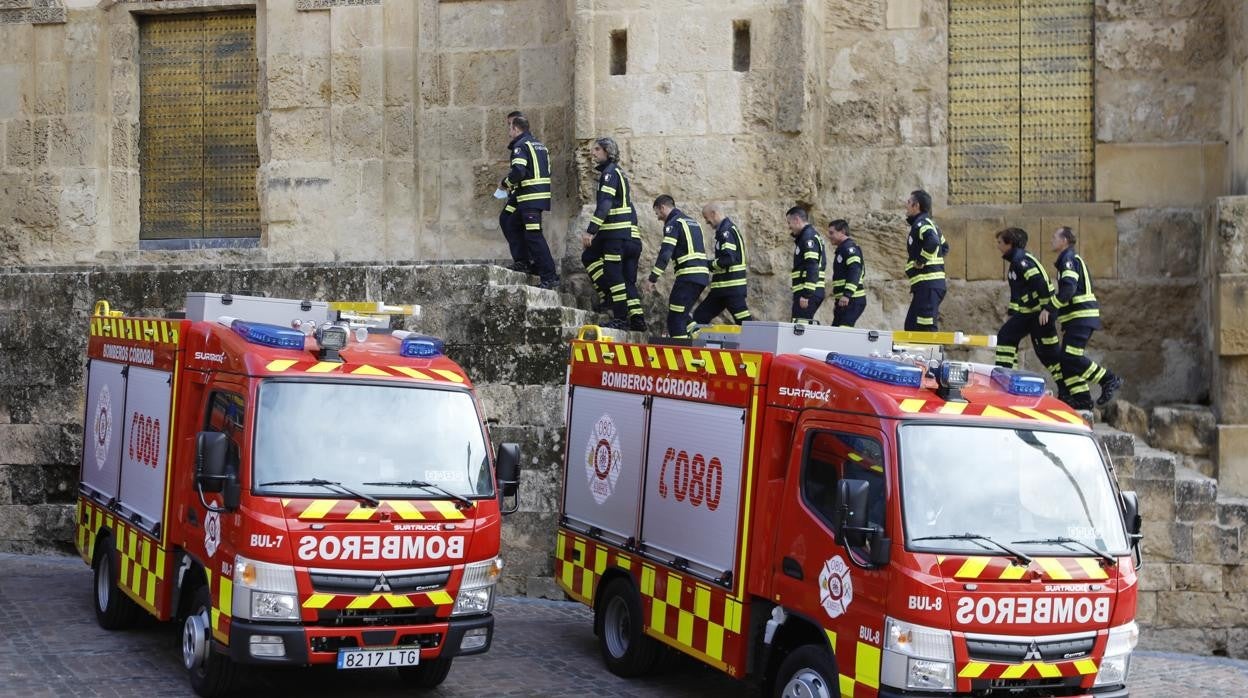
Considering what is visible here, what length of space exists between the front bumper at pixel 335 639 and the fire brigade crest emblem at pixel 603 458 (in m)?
1.73

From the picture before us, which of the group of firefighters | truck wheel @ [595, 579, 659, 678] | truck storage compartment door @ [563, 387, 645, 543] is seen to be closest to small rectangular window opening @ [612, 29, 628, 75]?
the group of firefighters

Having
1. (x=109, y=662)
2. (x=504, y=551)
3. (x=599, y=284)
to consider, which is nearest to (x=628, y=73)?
(x=599, y=284)

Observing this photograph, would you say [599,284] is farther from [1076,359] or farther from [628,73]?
[1076,359]

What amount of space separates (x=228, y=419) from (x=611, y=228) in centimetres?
576

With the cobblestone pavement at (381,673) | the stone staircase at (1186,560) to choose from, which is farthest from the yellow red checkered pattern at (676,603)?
the stone staircase at (1186,560)

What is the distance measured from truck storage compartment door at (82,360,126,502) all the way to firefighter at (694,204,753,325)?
545cm

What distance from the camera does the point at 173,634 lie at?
9961 millimetres

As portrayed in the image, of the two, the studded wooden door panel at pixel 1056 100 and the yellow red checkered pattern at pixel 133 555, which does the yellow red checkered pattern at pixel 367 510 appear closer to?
the yellow red checkered pattern at pixel 133 555

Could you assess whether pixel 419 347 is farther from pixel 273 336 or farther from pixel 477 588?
pixel 477 588

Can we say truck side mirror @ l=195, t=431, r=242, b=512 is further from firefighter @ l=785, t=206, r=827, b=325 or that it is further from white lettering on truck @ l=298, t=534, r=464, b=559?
firefighter @ l=785, t=206, r=827, b=325

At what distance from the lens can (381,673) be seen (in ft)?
29.7

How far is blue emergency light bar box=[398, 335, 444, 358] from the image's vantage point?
8.47m

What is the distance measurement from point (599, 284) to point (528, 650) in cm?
467

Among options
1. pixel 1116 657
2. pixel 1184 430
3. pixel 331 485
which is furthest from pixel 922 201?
pixel 331 485
